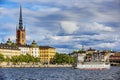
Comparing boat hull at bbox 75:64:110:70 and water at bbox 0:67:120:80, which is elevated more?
boat hull at bbox 75:64:110:70

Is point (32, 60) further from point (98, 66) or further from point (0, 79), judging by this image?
point (0, 79)

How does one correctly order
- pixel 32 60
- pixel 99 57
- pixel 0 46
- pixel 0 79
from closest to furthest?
pixel 0 79 < pixel 99 57 < pixel 32 60 < pixel 0 46

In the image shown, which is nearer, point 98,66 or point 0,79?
point 0,79

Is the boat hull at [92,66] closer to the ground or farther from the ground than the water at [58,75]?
farther from the ground

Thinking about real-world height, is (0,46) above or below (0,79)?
above

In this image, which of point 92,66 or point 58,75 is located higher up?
point 92,66

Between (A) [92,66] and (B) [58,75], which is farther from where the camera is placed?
(A) [92,66]

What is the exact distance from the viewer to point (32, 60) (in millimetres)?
182250

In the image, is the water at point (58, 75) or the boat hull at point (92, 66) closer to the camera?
the water at point (58, 75)

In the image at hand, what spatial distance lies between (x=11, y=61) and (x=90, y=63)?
43690 millimetres

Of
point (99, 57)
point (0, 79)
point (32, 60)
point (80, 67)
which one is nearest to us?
point (0, 79)

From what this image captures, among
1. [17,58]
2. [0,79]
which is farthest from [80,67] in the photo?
[0,79]

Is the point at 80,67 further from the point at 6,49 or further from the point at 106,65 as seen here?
the point at 6,49

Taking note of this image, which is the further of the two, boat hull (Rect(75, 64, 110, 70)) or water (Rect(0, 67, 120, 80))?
boat hull (Rect(75, 64, 110, 70))
